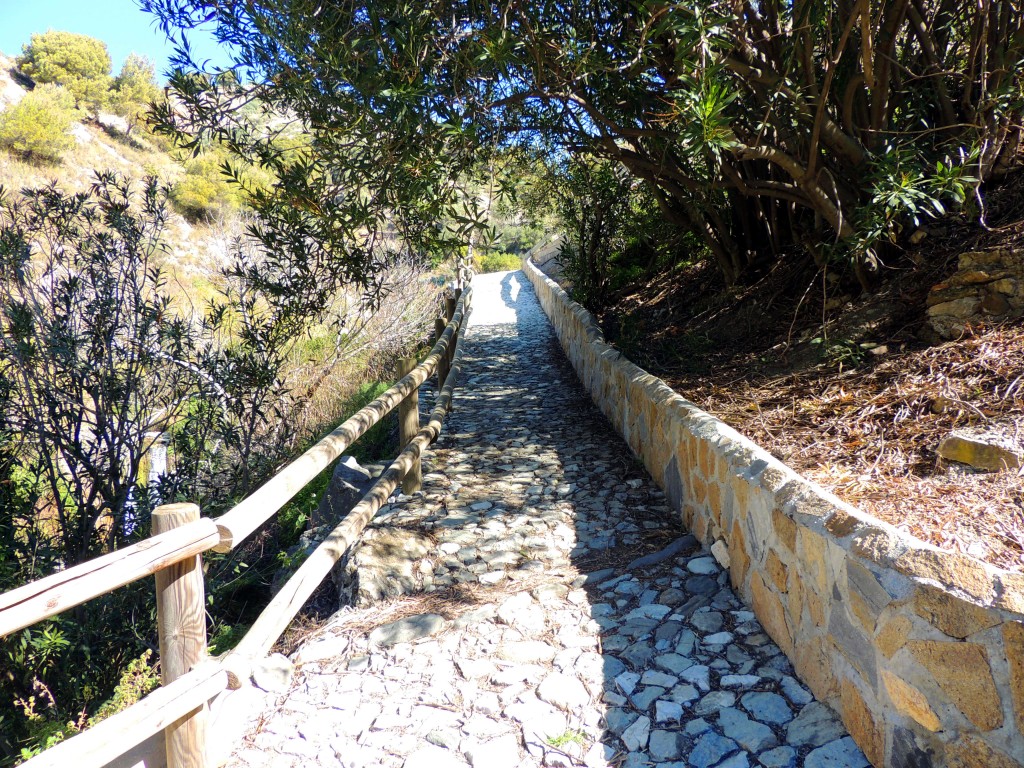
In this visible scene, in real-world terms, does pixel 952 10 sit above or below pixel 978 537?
above

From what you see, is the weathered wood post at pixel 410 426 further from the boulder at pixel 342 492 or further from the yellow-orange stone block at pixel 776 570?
the yellow-orange stone block at pixel 776 570

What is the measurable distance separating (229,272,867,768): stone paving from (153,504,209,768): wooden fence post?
1.27 ft

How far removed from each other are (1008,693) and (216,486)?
6301 millimetres

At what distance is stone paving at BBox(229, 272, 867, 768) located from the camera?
2887 mm

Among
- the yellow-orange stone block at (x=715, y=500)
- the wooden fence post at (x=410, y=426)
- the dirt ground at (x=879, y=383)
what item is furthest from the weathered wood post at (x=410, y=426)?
the yellow-orange stone block at (x=715, y=500)

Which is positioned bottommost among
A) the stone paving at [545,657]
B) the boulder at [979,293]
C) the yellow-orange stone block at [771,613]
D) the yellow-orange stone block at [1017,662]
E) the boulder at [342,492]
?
the boulder at [342,492]

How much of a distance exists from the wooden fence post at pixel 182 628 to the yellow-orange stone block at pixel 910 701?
2.26 meters

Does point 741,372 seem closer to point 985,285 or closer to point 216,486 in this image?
point 985,285

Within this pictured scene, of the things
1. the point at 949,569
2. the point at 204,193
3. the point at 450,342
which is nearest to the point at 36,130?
the point at 204,193

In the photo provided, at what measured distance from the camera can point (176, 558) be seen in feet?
7.79

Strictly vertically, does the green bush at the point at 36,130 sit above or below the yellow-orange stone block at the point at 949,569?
above

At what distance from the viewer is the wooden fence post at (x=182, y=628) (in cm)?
245

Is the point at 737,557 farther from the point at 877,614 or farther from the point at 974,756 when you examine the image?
the point at 974,756

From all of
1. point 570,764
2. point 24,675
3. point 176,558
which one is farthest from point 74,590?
point 24,675
